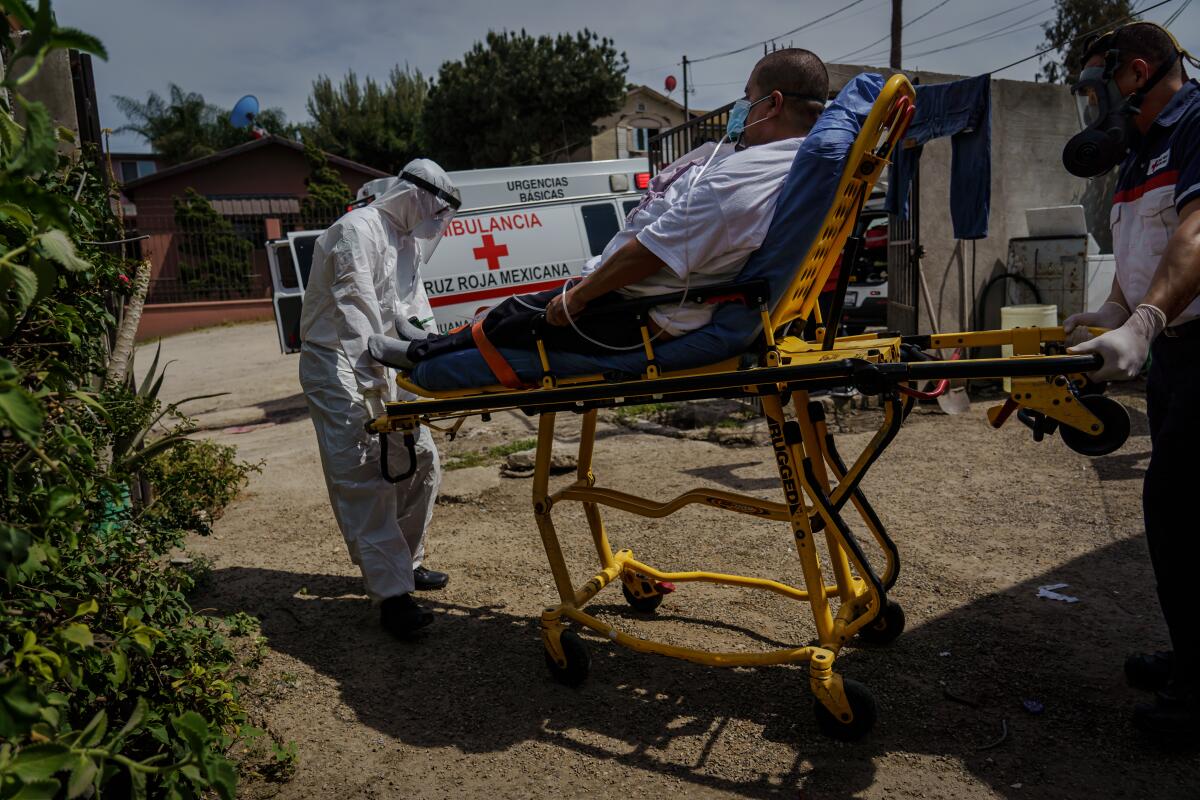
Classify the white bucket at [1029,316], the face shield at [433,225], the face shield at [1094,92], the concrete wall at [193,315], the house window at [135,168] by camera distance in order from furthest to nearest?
1. the house window at [135,168]
2. the concrete wall at [193,315]
3. the white bucket at [1029,316]
4. the face shield at [433,225]
5. the face shield at [1094,92]

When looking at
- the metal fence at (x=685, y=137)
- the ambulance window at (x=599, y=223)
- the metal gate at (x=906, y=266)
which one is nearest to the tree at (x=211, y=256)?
the metal fence at (x=685, y=137)

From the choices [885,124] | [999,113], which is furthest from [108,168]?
[999,113]

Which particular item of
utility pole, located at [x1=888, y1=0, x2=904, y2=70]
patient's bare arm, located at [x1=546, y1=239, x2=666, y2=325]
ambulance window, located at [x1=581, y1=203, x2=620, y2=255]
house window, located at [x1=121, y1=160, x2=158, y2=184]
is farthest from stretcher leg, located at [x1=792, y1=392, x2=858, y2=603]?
house window, located at [x1=121, y1=160, x2=158, y2=184]

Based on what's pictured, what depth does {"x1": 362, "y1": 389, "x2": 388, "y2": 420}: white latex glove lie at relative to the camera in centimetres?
330

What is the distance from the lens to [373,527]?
11.9 ft

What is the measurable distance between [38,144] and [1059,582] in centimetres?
398

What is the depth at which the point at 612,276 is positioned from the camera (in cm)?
258

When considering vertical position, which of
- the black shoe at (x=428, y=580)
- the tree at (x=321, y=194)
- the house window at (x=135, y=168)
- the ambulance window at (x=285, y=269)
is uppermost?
the house window at (x=135, y=168)

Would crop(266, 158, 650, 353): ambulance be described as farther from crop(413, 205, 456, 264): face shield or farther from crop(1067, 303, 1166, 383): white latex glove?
crop(1067, 303, 1166, 383): white latex glove

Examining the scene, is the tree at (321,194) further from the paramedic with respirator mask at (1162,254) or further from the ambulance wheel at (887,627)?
the paramedic with respirator mask at (1162,254)

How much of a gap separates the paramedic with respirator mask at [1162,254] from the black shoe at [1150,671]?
186 mm

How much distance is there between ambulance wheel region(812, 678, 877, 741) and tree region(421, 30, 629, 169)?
89.7 ft

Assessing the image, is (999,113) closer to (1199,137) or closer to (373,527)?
(1199,137)

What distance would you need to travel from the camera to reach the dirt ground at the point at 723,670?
251 cm
